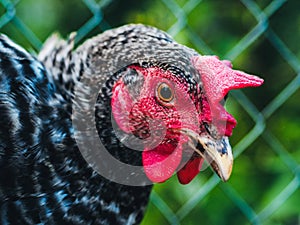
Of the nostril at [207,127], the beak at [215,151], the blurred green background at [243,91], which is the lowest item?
the blurred green background at [243,91]

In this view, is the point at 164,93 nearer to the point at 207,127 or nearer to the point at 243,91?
the point at 207,127

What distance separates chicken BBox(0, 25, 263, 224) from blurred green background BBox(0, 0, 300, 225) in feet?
1.96

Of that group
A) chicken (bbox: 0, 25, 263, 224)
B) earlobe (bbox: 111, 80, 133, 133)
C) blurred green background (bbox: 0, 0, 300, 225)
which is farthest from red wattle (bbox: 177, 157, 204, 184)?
blurred green background (bbox: 0, 0, 300, 225)

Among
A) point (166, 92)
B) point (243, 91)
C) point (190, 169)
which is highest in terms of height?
point (166, 92)

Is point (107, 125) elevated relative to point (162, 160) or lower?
elevated

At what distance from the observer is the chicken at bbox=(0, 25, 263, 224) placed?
1190 mm

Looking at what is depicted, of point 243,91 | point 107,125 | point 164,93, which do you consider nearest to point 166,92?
point 164,93

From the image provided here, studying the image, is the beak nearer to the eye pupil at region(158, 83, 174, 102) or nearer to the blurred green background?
the eye pupil at region(158, 83, 174, 102)

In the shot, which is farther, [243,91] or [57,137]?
[243,91]

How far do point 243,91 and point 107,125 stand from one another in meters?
0.88

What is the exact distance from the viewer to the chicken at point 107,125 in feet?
3.91

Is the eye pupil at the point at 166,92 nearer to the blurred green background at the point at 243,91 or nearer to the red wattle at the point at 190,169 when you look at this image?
the red wattle at the point at 190,169

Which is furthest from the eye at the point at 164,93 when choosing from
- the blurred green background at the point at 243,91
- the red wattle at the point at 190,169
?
the blurred green background at the point at 243,91

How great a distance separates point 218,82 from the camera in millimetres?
1190
